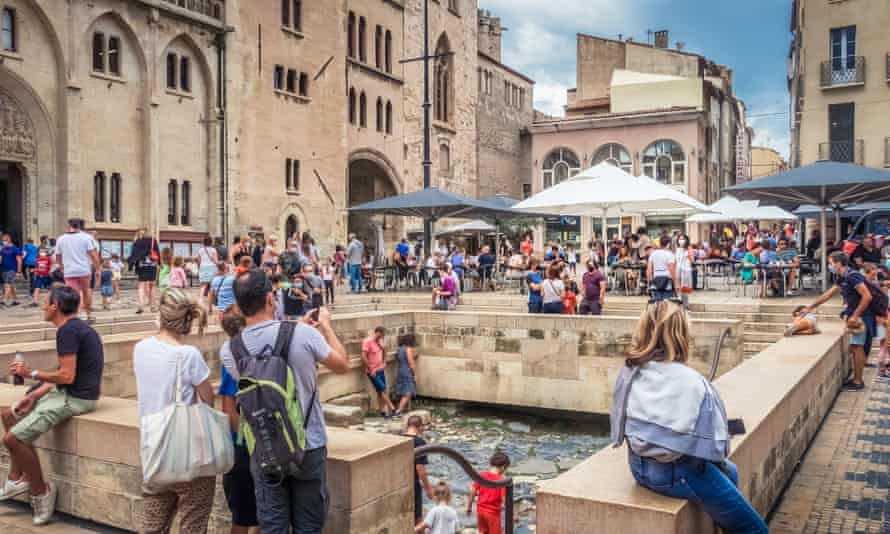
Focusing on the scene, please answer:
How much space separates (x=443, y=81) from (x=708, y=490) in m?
40.0

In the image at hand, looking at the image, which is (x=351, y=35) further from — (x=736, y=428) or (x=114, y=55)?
(x=736, y=428)

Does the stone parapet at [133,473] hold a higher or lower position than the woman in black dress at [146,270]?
lower

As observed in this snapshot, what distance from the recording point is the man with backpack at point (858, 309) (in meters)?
10.3

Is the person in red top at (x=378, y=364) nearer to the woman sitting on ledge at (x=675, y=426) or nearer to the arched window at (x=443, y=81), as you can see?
the woman sitting on ledge at (x=675, y=426)

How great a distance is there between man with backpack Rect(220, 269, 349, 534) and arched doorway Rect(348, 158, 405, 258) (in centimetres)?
3349

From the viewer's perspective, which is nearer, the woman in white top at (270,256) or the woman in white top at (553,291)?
the woman in white top at (553,291)

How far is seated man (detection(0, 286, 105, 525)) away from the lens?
17.1ft

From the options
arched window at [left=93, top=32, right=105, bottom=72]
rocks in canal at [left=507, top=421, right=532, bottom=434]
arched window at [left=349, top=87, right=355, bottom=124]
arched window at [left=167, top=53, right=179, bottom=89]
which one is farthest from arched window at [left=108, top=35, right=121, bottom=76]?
rocks in canal at [left=507, top=421, right=532, bottom=434]

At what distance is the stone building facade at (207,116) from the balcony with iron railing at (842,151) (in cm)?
1800

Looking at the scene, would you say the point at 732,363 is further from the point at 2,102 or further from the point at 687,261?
the point at 2,102

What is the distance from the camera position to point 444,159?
41.8 metres

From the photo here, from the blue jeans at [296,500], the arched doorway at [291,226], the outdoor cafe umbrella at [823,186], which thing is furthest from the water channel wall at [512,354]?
the arched doorway at [291,226]

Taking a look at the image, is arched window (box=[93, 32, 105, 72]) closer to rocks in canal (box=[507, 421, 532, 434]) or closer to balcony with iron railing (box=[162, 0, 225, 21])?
balcony with iron railing (box=[162, 0, 225, 21])

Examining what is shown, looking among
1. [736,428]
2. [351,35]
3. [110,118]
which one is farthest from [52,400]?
[351,35]
